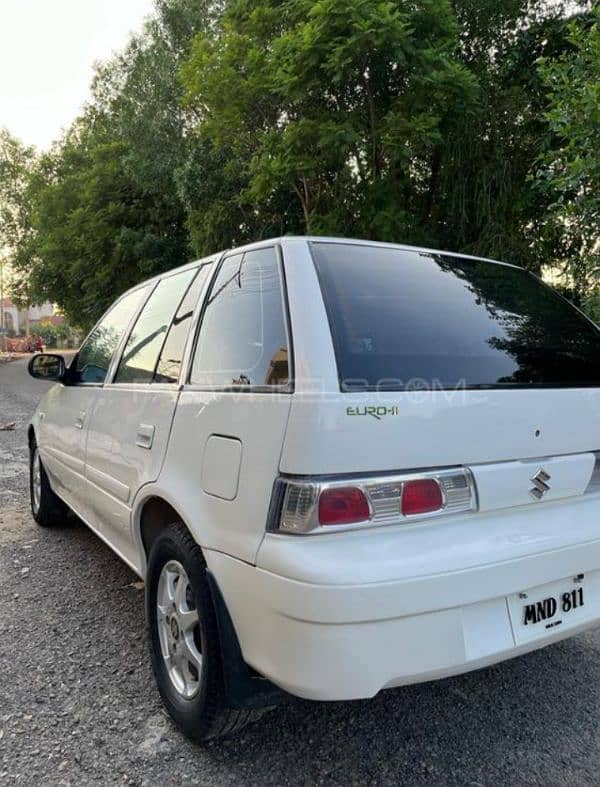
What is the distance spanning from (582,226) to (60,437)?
5.10 meters

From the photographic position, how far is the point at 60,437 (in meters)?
3.88

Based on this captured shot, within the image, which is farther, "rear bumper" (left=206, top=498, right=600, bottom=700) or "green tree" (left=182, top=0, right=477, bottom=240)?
"green tree" (left=182, top=0, right=477, bottom=240)

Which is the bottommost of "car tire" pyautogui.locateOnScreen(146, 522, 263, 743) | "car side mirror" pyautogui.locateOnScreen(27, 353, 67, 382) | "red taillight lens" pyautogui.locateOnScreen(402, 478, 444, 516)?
"car tire" pyautogui.locateOnScreen(146, 522, 263, 743)

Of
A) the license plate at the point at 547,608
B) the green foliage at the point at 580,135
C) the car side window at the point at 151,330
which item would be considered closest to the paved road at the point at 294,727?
the license plate at the point at 547,608

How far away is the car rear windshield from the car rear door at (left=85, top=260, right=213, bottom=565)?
2.58 ft

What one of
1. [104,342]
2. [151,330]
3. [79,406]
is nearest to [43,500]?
[79,406]

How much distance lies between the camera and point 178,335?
2.64 metres

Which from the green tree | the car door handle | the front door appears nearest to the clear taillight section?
the car door handle

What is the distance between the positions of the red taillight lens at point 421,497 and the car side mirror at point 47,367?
2860mm

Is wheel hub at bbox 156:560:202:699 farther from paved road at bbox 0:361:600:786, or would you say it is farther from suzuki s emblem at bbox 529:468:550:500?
suzuki s emblem at bbox 529:468:550:500

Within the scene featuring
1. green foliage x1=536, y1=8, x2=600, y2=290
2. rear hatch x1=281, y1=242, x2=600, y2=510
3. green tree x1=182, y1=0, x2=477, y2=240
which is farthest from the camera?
green tree x1=182, y1=0, x2=477, y2=240

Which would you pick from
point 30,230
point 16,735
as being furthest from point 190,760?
point 30,230

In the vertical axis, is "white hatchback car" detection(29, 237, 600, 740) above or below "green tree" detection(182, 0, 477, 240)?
below

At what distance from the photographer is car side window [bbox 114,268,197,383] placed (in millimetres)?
2807
